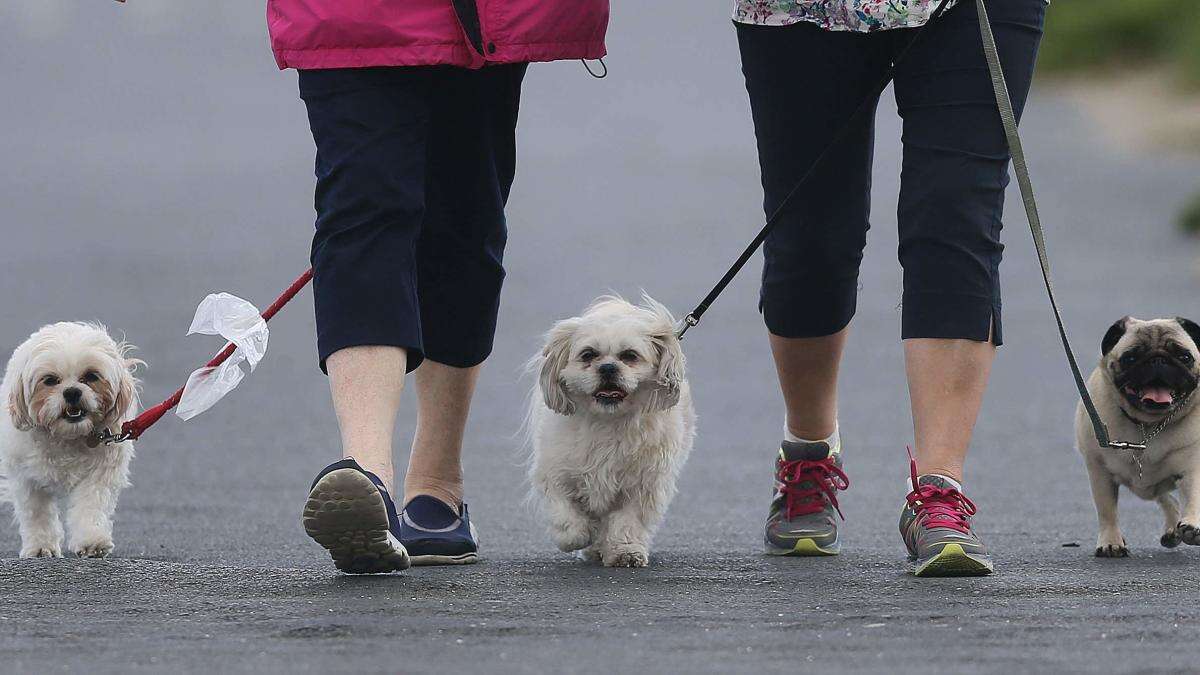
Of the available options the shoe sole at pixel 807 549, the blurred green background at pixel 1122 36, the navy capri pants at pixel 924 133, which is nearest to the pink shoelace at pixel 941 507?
the navy capri pants at pixel 924 133

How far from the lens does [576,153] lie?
86.4 ft

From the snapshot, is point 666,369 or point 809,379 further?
point 809,379

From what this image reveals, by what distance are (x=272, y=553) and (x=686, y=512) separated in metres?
1.74

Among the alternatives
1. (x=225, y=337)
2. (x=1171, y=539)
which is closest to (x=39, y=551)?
(x=225, y=337)

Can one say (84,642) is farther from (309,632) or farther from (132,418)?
(132,418)

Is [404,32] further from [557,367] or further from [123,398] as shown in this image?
[123,398]

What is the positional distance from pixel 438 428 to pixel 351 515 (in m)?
1.19

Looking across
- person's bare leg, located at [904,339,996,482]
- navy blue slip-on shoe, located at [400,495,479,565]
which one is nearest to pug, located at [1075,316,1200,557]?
person's bare leg, located at [904,339,996,482]

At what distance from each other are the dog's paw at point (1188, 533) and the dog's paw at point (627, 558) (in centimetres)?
156

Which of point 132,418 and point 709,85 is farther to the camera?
point 709,85

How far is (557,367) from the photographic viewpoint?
5.90 m

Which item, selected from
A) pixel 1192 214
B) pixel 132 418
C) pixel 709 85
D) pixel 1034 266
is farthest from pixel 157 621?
pixel 709 85

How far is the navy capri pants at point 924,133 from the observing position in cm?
532

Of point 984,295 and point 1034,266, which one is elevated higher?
point 1034,266
